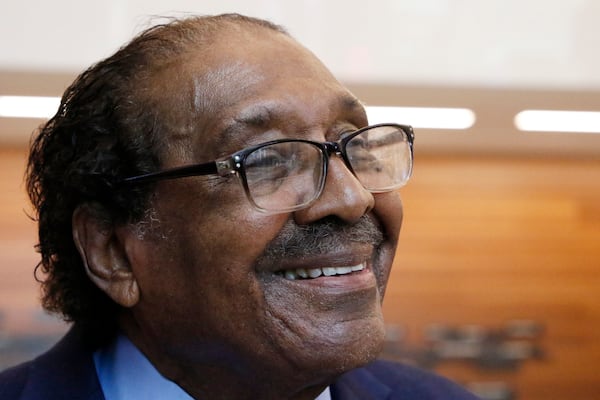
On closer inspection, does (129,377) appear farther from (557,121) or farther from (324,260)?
(557,121)

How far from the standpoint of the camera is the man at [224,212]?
98 centimetres

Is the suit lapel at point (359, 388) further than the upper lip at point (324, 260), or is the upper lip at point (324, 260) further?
the suit lapel at point (359, 388)

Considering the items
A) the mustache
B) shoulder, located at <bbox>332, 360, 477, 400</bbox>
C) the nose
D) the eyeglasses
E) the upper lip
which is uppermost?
the eyeglasses

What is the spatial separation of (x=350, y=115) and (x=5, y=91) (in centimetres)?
104

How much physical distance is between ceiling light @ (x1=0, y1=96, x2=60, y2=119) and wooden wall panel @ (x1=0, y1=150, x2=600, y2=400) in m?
0.95

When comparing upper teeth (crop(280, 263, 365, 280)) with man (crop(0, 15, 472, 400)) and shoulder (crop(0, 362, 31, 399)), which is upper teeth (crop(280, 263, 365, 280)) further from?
shoulder (crop(0, 362, 31, 399))

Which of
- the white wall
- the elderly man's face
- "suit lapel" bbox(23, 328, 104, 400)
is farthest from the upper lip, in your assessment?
the white wall

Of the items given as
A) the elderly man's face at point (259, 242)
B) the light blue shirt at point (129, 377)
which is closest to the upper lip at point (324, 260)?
the elderly man's face at point (259, 242)

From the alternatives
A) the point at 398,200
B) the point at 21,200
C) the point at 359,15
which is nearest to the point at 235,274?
the point at 398,200

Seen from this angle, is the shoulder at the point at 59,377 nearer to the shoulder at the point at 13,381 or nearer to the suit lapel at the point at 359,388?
the shoulder at the point at 13,381

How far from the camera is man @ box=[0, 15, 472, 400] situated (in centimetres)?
98

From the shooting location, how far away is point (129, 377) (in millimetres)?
1172

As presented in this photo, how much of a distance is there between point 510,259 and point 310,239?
127 cm

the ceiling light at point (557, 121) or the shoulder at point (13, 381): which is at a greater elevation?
the ceiling light at point (557, 121)
